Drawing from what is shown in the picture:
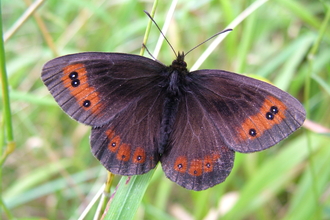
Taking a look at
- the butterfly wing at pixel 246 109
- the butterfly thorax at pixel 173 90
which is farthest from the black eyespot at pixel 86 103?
the butterfly wing at pixel 246 109

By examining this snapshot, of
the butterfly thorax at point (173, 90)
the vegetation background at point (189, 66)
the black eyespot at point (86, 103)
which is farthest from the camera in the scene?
the vegetation background at point (189, 66)

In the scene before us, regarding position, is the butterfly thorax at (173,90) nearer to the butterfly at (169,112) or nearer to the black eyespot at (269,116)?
the butterfly at (169,112)

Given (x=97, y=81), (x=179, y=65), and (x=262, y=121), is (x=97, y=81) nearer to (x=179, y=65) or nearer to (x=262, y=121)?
(x=179, y=65)

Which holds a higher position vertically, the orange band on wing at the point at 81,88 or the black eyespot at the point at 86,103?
the orange band on wing at the point at 81,88

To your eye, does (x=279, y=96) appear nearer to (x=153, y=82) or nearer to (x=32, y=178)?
(x=153, y=82)

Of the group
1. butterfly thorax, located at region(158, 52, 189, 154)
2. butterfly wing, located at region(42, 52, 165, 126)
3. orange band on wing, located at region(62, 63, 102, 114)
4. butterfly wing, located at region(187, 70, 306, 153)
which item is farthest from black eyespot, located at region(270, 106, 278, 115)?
orange band on wing, located at region(62, 63, 102, 114)

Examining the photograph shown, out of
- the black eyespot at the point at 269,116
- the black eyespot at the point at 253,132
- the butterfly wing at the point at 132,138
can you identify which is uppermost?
the black eyespot at the point at 269,116
